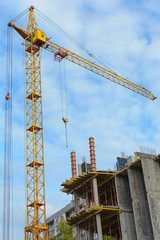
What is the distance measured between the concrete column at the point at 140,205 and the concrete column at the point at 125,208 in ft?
8.22

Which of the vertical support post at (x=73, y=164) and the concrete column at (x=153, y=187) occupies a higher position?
the vertical support post at (x=73, y=164)

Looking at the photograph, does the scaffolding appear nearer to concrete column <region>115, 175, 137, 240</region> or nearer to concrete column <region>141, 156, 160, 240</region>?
concrete column <region>115, 175, 137, 240</region>

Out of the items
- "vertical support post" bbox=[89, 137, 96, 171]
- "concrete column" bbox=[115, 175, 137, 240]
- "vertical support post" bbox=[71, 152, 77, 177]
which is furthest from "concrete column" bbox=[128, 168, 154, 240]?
"vertical support post" bbox=[71, 152, 77, 177]

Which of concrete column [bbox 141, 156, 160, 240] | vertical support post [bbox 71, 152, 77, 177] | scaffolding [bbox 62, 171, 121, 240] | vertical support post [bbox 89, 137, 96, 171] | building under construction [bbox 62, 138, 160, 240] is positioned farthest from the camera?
vertical support post [bbox 71, 152, 77, 177]

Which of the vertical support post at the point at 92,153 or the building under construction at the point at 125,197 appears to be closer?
the building under construction at the point at 125,197

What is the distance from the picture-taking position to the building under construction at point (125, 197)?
49.3 m

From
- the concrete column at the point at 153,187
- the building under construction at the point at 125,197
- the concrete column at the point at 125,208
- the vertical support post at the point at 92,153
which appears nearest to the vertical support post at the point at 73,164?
the building under construction at the point at 125,197

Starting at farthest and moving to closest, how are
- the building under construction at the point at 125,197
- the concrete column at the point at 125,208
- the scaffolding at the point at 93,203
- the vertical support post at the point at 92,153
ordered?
the vertical support post at the point at 92,153, the scaffolding at the point at 93,203, the concrete column at the point at 125,208, the building under construction at the point at 125,197

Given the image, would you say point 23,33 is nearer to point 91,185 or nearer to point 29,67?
point 29,67

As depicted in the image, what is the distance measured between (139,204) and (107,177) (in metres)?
7.01

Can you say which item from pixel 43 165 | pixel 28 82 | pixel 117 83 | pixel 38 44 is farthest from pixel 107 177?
pixel 117 83

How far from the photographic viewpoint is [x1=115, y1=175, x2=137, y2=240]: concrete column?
51.2 metres

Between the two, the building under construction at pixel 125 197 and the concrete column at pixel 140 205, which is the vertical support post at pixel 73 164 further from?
the concrete column at pixel 140 205

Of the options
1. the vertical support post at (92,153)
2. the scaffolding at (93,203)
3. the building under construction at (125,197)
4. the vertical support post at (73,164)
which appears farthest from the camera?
the vertical support post at (73,164)
